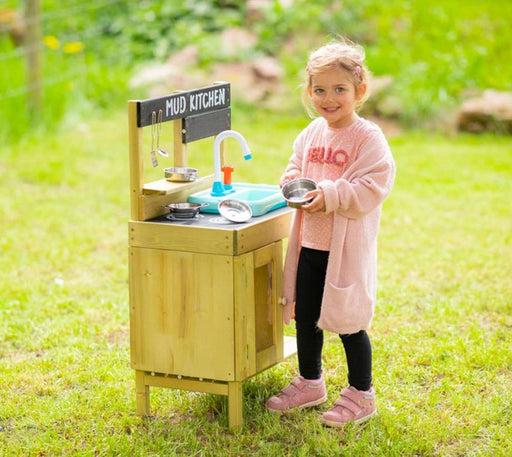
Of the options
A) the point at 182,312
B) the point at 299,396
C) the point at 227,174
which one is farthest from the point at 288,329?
the point at 182,312

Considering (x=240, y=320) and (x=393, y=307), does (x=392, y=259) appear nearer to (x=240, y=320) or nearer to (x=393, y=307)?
(x=393, y=307)

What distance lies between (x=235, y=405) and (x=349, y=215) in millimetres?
844

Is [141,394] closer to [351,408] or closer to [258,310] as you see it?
[258,310]

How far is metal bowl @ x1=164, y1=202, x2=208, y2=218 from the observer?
3.58 metres

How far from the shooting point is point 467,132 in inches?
353

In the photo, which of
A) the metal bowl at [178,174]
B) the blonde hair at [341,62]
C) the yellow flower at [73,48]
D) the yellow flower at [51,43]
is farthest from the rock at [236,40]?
the blonde hair at [341,62]

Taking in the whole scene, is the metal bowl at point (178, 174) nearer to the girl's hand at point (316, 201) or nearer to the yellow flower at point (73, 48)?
the girl's hand at point (316, 201)

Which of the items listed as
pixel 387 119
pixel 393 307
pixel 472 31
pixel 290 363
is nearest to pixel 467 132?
pixel 387 119

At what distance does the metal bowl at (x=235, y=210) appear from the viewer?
3523 millimetres

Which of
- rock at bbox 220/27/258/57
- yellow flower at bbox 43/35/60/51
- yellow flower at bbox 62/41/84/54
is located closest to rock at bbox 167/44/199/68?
rock at bbox 220/27/258/57

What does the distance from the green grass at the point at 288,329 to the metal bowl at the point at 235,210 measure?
785 millimetres

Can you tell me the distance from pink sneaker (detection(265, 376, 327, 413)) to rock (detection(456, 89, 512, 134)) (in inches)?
222

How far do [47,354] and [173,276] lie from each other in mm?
1172

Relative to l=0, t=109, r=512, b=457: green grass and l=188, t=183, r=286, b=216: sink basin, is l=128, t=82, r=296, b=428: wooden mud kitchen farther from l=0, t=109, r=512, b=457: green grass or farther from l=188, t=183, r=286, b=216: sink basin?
l=0, t=109, r=512, b=457: green grass
